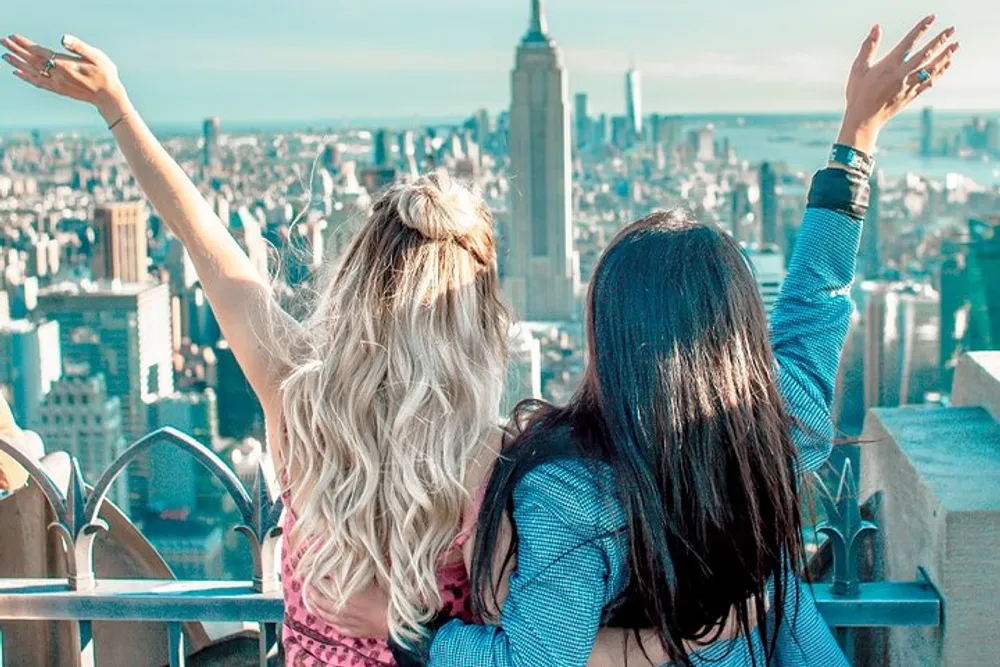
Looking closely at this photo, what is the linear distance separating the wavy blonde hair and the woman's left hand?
0.6 inches

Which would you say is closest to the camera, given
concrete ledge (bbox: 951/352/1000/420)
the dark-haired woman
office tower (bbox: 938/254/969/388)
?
the dark-haired woman

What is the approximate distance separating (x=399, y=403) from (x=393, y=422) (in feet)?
0.09

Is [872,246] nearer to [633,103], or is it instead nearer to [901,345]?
[901,345]

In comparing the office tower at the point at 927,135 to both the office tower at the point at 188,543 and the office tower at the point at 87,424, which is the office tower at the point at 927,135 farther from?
the office tower at the point at 188,543

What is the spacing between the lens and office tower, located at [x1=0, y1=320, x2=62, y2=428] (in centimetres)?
3391

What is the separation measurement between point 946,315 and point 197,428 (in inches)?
804

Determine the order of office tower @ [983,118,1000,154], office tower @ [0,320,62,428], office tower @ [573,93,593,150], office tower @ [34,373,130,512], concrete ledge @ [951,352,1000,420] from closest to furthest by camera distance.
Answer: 1. concrete ledge @ [951,352,1000,420]
2. office tower @ [34,373,130,512]
3. office tower @ [0,320,62,428]
4. office tower @ [983,118,1000,154]
5. office tower @ [573,93,593,150]

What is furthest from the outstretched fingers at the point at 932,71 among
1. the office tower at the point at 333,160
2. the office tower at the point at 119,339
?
the office tower at the point at 333,160

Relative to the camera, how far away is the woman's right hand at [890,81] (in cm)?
164

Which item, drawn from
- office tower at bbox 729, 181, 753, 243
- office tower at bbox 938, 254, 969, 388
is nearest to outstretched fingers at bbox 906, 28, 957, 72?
office tower at bbox 938, 254, 969, 388

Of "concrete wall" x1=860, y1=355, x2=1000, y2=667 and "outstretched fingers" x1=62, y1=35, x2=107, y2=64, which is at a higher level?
"outstretched fingers" x1=62, y1=35, x2=107, y2=64

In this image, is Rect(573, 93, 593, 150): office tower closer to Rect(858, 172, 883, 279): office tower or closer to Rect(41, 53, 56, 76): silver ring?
Rect(858, 172, 883, 279): office tower

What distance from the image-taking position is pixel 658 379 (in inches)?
49.5

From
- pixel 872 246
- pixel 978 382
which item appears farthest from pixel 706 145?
pixel 978 382
